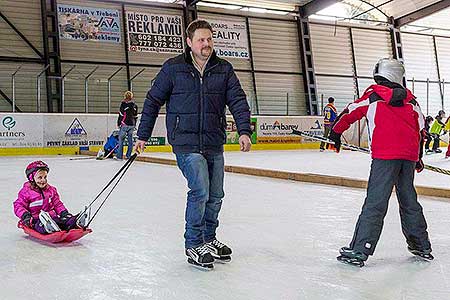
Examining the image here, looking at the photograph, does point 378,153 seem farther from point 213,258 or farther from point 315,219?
point 315,219

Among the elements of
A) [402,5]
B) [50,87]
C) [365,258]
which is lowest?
[365,258]

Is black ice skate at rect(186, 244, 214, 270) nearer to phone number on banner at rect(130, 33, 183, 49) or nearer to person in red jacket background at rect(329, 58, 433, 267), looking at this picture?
person in red jacket background at rect(329, 58, 433, 267)

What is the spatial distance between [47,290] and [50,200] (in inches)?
53.6

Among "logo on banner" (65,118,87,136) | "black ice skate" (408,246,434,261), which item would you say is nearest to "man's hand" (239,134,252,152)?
"black ice skate" (408,246,434,261)

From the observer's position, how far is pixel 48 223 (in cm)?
368

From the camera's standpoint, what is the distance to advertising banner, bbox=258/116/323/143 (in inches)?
762

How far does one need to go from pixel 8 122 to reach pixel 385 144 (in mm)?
13871

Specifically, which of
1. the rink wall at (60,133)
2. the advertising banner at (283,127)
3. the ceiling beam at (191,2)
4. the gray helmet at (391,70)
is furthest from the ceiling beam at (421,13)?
the gray helmet at (391,70)

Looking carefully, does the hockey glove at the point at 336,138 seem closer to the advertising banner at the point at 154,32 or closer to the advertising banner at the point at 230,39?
the advertising banner at the point at 154,32

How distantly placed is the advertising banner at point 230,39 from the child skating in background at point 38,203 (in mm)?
17656

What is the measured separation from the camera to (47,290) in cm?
266

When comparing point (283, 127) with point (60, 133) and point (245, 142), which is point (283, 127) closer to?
point (60, 133)

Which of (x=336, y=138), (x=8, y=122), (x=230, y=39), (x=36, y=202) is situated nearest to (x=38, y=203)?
(x=36, y=202)

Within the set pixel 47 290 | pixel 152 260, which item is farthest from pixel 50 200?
pixel 47 290
